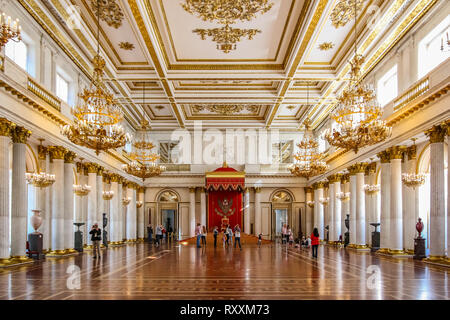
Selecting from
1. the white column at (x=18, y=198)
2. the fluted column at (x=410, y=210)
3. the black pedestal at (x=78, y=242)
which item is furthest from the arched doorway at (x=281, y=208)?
the white column at (x=18, y=198)

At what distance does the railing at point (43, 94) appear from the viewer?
37.9 ft

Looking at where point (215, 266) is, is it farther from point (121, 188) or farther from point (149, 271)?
point (121, 188)

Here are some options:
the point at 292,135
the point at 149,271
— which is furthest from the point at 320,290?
the point at 292,135

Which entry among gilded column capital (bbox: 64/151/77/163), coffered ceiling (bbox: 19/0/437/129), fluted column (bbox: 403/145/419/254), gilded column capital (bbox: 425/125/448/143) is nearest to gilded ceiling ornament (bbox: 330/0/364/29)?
coffered ceiling (bbox: 19/0/437/129)

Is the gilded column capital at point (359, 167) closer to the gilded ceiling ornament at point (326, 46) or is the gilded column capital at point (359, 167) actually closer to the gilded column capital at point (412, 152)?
the gilded column capital at point (412, 152)

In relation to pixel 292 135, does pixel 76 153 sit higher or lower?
lower

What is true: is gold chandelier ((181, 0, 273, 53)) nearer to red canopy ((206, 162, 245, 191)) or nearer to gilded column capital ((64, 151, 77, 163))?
gilded column capital ((64, 151, 77, 163))

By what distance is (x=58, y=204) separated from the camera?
46.8ft

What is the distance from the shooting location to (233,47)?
14.3 m

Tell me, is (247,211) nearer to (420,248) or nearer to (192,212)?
(192,212)

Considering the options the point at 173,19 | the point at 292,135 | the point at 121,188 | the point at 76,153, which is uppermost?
the point at 173,19
